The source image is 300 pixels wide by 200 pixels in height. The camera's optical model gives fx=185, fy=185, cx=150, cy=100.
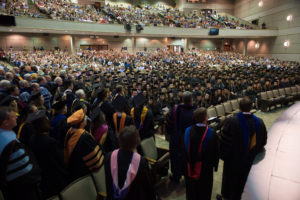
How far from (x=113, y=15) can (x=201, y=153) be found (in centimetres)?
2852

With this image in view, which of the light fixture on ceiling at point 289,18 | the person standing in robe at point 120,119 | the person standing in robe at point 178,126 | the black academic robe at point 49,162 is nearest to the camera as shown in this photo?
the black academic robe at point 49,162

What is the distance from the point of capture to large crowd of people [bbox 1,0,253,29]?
20184 millimetres

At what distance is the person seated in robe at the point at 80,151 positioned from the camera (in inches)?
95.5

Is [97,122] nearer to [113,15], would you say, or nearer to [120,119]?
[120,119]

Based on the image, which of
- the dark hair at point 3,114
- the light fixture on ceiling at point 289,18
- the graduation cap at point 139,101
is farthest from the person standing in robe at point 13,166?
the light fixture on ceiling at point 289,18

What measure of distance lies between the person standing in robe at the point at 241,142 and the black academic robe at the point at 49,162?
2306 mm

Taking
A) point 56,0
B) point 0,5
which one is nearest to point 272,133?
point 0,5

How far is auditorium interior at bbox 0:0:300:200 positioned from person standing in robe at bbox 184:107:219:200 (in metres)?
0.53

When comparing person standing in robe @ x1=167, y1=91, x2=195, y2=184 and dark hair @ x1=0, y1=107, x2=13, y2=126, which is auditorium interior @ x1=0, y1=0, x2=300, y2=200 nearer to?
person standing in robe @ x1=167, y1=91, x2=195, y2=184

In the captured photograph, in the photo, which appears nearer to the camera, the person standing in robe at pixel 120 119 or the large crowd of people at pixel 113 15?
the person standing in robe at pixel 120 119

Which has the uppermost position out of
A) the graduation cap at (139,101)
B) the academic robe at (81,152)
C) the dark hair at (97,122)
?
the graduation cap at (139,101)

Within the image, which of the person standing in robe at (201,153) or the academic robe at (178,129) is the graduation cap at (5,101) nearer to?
the academic robe at (178,129)

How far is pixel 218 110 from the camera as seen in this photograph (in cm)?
640

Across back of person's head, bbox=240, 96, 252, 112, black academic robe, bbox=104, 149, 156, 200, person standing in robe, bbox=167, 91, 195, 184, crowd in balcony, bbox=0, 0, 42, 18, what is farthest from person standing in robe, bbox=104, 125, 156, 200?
crowd in balcony, bbox=0, 0, 42, 18
